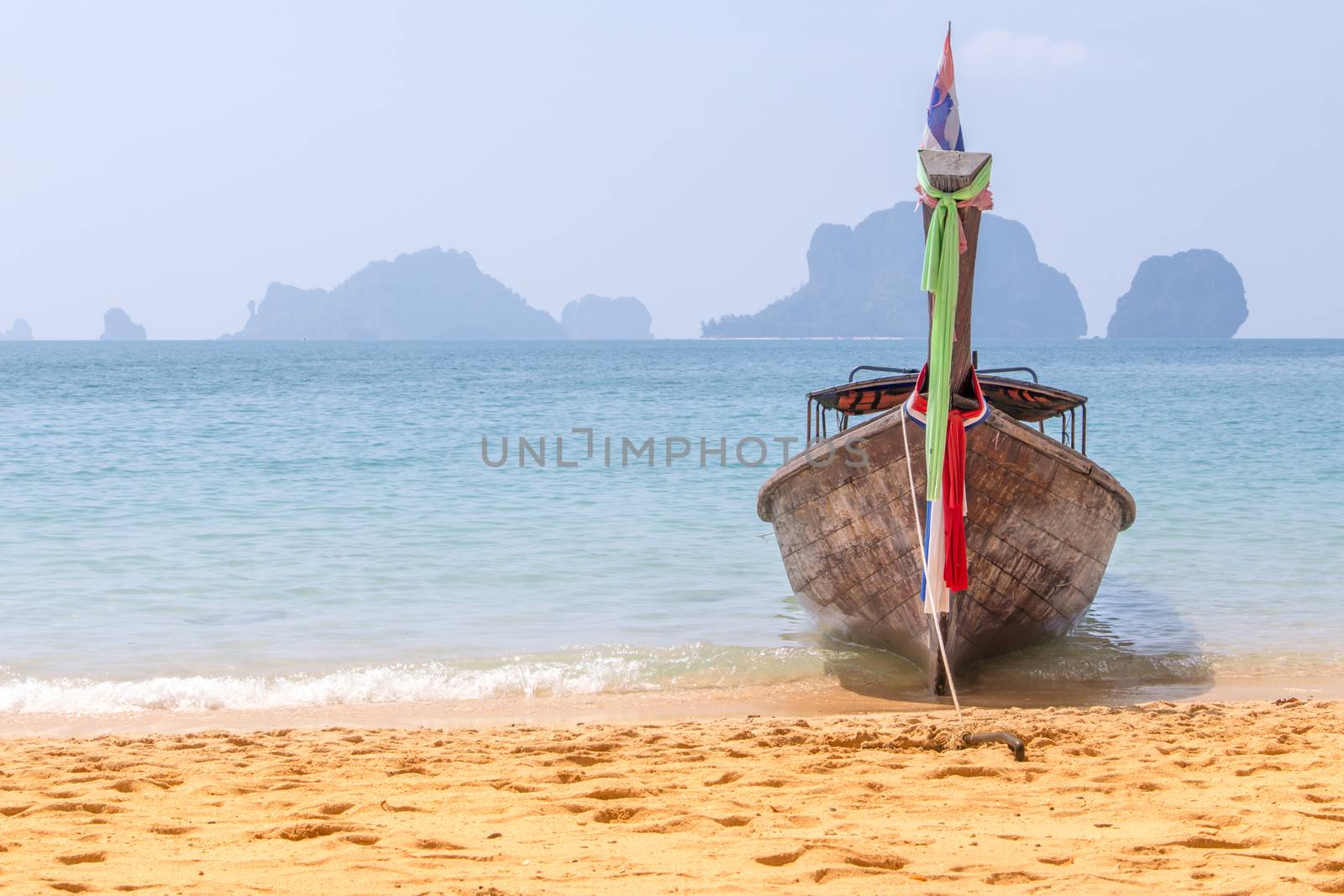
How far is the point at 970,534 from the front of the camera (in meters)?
6.82

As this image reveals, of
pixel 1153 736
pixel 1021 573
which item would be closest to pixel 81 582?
pixel 1021 573

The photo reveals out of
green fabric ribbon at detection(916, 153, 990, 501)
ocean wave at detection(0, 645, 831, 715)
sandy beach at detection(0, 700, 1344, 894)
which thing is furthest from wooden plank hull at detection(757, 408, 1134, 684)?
sandy beach at detection(0, 700, 1344, 894)

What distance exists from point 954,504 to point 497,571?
16.4ft

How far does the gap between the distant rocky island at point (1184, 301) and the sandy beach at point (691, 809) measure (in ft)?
624

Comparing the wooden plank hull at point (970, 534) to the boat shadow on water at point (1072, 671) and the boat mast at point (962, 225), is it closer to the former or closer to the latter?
the boat shadow on water at point (1072, 671)

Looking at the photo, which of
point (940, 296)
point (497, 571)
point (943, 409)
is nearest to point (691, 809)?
point (943, 409)

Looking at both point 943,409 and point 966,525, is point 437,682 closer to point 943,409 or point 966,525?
point 966,525

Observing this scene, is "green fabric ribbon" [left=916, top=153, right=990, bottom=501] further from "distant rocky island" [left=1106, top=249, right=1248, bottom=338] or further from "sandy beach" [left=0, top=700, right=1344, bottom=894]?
"distant rocky island" [left=1106, top=249, right=1248, bottom=338]

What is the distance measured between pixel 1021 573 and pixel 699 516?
6352mm

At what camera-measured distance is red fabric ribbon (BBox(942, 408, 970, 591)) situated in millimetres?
6469

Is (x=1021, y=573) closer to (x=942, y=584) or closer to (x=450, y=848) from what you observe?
(x=942, y=584)

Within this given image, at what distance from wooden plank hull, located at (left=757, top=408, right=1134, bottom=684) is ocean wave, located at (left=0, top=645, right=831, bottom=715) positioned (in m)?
0.63

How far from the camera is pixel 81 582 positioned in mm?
9570

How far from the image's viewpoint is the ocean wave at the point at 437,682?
6766mm
